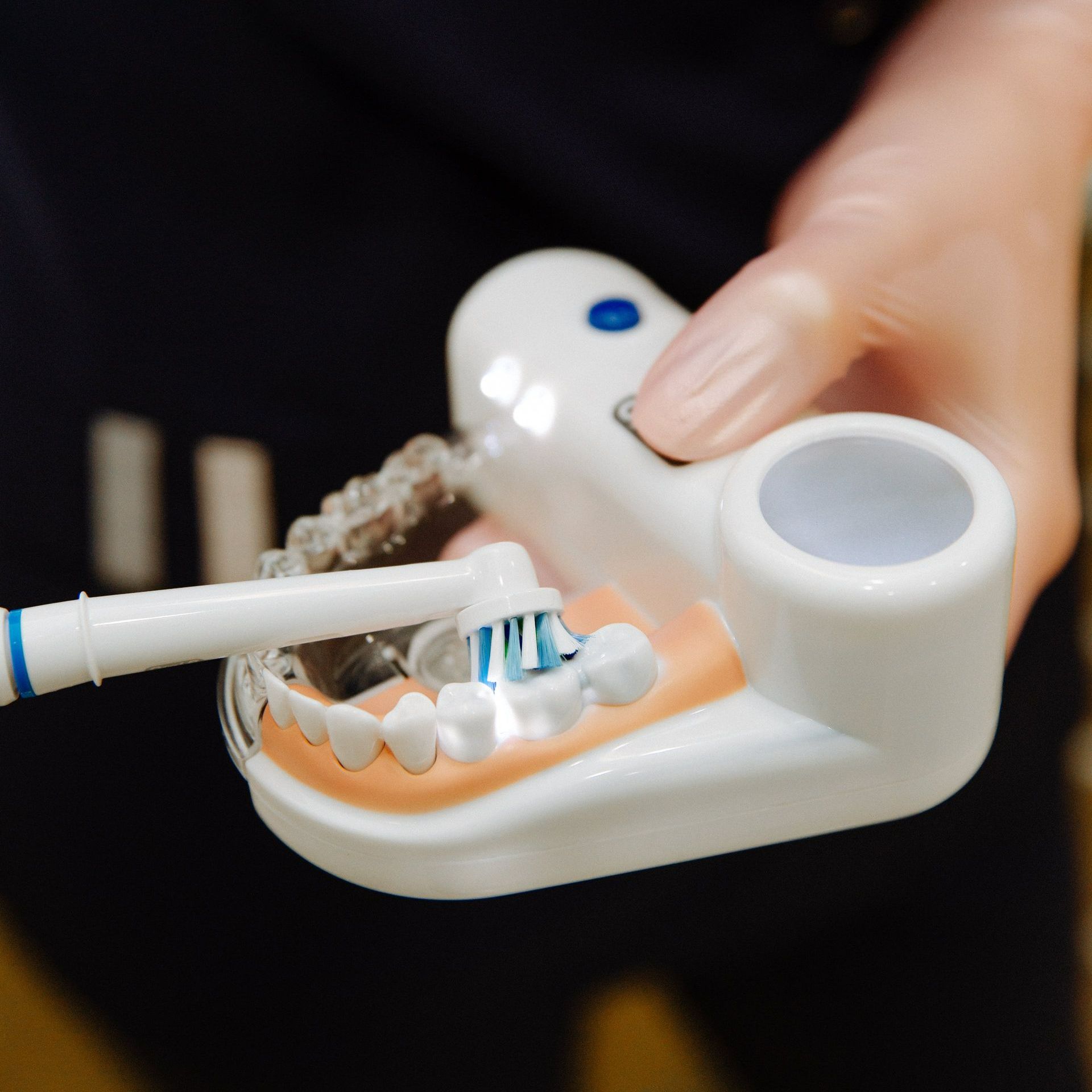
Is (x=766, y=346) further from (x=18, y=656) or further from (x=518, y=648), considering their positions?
(x=18, y=656)

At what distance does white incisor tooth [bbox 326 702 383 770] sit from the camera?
33cm

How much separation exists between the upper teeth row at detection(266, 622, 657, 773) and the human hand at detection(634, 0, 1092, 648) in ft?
0.29

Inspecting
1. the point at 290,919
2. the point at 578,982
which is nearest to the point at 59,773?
the point at 290,919

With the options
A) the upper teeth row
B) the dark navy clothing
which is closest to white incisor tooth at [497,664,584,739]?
the upper teeth row

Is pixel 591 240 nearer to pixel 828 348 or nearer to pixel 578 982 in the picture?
pixel 828 348

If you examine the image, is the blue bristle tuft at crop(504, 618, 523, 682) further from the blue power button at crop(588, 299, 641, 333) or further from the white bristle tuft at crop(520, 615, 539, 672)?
the blue power button at crop(588, 299, 641, 333)

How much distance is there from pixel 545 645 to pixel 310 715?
7cm

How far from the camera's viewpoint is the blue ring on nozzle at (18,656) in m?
0.30

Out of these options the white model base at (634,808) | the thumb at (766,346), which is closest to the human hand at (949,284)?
the thumb at (766,346)

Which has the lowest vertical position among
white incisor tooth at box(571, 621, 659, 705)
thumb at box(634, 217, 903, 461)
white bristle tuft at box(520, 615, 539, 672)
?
white incisor tooth at box(571, 621, 659, 705)

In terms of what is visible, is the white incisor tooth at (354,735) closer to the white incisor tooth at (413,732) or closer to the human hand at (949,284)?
the white incisor tooth at (413,732)

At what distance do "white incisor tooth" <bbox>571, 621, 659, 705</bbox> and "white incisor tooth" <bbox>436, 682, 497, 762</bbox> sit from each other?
1.2 inches

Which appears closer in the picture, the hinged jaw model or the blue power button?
the hinged jaw model

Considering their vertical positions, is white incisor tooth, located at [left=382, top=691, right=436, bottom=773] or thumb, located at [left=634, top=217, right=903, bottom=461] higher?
thumb, located at [left=634, top=217, right=903, bottom=461]
